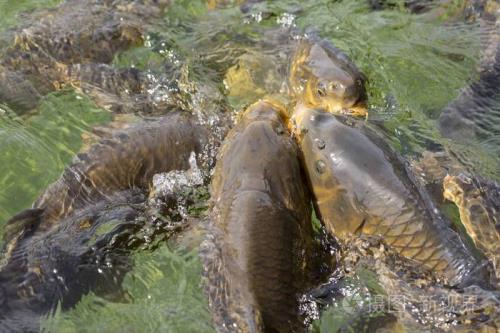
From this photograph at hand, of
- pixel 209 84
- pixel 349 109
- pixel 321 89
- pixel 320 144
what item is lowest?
pixel 209 84

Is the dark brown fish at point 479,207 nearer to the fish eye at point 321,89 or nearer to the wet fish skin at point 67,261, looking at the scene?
the fish eye at point 321,89

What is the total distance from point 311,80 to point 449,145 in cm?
128

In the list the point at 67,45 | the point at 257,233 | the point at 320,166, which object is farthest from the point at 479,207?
the point at 67,45

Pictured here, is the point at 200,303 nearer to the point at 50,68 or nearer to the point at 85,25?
the point at 50,68

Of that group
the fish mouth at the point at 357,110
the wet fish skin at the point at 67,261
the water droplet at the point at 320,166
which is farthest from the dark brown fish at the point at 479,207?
the wet fish skin at the point at 67,261

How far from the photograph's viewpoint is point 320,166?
4.47 meters

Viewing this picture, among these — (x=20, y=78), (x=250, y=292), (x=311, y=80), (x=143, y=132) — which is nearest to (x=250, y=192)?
(x=250, y=292)

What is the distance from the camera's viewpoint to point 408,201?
4.25 m

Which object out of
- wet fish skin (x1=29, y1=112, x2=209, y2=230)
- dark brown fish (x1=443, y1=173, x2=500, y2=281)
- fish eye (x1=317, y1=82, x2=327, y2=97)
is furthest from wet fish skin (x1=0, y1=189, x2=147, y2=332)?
dark brown fish (x1=443, y1=173, x2=500, y2=281)

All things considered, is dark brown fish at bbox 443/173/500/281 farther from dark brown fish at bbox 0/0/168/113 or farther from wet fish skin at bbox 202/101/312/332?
dark brown fish at bbox 0/0/168/113

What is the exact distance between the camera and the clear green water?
174 inches

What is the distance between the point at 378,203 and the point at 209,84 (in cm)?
239

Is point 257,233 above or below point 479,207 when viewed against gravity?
above

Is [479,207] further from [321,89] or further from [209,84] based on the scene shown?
[209,84]
